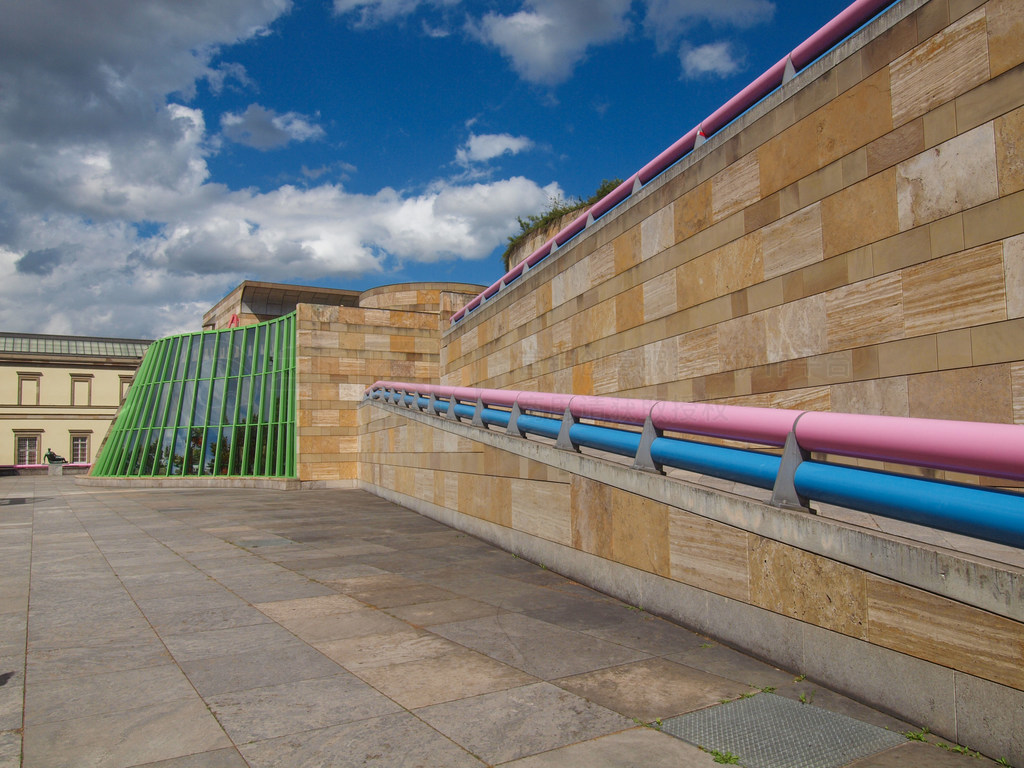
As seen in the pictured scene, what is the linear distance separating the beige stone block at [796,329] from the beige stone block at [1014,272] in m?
1.97

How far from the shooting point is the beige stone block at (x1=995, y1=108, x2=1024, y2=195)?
575 centimetres

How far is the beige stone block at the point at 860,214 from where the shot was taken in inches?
274

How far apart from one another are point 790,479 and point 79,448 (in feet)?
221

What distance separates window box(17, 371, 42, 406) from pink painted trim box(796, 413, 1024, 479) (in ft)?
221

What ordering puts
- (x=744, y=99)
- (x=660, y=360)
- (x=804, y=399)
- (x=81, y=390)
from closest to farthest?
(x=804, y=399)
(x=744, y=99)
(x=660, y=360)
(x=81, y=390)

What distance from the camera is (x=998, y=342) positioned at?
19.4ft

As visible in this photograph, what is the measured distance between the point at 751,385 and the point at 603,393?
3687 mm

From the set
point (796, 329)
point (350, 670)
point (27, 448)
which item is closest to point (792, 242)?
point (796, 329)

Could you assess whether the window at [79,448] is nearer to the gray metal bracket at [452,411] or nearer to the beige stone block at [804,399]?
the gray metal bracket at [452,411]

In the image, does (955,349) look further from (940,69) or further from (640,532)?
(640,532)

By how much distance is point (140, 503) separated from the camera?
60.5 feet

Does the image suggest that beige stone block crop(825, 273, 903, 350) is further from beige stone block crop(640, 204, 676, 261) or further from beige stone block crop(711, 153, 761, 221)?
beige stone block crop(640, 204, 676, 261)

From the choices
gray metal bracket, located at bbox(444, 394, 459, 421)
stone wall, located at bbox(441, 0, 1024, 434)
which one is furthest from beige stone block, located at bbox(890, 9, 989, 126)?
gray metal bracket, located at bbox(444, 394, 459, 421)

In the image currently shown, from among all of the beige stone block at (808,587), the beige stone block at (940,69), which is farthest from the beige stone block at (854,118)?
the beige stone block at (808,587)
